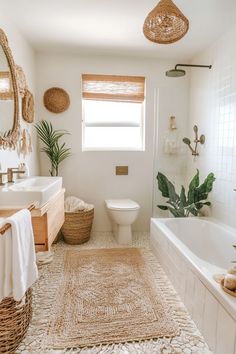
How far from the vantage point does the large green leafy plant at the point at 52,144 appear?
3012mm

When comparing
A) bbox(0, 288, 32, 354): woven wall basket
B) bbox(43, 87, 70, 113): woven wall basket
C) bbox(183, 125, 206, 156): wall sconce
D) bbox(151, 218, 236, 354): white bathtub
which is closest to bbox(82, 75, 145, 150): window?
bbox(43, 87, 70, 113): woven wall basket

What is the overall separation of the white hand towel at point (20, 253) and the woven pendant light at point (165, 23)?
1490 mm

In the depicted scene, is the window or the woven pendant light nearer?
the woven pendant light

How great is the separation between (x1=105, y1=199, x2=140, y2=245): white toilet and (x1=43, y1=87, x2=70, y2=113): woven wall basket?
1365 mm

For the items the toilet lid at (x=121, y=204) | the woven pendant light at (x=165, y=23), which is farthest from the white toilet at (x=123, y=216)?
the woven pendant light at (x=165, y=23)

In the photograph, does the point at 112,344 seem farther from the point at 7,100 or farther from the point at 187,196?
the point at 7,100

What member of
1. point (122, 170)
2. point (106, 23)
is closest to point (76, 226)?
point (122, 170)

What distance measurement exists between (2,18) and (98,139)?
1654mm

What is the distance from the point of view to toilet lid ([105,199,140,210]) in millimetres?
2779

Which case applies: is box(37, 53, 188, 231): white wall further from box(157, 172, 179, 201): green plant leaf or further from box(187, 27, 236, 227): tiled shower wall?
box(187, 27, 236, 227): tiled shower wall

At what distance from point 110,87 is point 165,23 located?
61.4 inches

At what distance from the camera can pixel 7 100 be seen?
2053 millimetres

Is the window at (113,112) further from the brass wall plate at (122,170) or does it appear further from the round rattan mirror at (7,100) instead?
the round rattan mirror at (7,100)

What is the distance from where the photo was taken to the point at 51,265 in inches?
93.4
